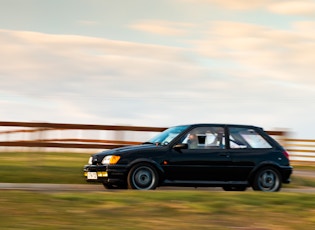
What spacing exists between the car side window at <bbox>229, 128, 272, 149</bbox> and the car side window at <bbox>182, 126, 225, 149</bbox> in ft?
0.80

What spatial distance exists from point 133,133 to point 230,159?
222 inches

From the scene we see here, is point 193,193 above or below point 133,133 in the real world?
below

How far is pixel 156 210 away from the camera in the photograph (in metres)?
10.1

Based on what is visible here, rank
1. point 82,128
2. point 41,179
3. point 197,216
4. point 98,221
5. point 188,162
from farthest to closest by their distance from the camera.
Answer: point 82,128 → point 41,179 → point 188,162 → point 197,216 → point 98,221

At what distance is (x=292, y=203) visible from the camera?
11.4 m

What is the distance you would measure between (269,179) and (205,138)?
167 centimetres

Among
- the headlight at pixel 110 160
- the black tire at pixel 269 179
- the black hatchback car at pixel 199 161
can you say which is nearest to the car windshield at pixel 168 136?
the black hatchback car at pixel 199 161

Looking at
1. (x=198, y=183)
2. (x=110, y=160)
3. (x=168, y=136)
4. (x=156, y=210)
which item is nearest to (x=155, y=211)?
(x=156, y=210)

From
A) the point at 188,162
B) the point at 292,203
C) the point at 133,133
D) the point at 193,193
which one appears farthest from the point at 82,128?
the point at 292,203

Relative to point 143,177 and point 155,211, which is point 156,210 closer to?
point 155,211

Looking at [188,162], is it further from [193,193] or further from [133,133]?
[133,133]

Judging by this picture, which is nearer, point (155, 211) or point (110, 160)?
point (155, 211)

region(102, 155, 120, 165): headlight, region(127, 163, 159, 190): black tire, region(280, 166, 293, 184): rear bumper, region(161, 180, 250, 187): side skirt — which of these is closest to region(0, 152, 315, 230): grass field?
region(127, 163, 159, 190): black tire

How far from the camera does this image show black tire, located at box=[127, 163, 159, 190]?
14.3m
